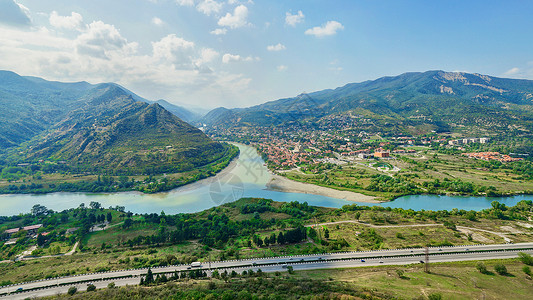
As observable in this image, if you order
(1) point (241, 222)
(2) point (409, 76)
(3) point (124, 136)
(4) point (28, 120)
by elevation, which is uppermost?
(2) point (409, 76)

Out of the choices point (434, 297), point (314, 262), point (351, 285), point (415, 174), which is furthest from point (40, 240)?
point (415, 174)

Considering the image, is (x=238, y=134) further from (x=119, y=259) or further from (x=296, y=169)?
(x=119, y=259)

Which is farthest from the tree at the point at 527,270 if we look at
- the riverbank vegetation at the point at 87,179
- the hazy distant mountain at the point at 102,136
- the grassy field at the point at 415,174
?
the hazy distant mountain at the point at 102,136

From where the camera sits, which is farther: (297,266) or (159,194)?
(159,194)

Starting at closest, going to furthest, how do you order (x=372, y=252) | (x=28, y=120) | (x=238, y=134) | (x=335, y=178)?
(x=372, y=252) → (x=335, y=178) → (x=28, y=120) → (x=238, y=134)

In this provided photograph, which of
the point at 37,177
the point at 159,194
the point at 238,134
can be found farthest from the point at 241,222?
the point at 238,134

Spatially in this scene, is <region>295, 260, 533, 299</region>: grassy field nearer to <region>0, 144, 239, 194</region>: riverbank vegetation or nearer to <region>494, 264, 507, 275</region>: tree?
<region>494, 264, 507, 275</region>: tree

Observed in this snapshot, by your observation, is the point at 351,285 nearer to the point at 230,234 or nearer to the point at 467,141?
the point at 230,234
